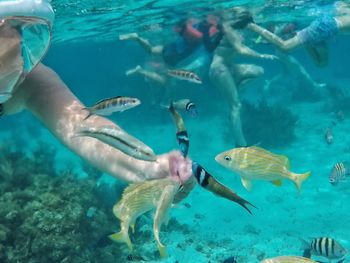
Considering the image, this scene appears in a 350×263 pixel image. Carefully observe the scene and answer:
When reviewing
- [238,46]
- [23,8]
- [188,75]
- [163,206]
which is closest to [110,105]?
[163,206]

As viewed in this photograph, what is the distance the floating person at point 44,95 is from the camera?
212 cm

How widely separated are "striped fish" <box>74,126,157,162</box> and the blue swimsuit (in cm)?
890

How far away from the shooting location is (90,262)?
288 inches

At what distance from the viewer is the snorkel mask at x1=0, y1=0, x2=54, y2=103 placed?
2.08 meters

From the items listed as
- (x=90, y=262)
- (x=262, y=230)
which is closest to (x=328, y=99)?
(x=262, y=230)

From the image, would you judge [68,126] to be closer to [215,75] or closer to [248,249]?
Answer: [248,249]

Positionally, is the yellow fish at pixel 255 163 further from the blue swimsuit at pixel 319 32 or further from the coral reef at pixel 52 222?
the blue swimsuit at pixel 319 32

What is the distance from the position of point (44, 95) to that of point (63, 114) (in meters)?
0.33

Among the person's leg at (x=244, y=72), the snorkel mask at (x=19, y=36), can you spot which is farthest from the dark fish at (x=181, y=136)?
the person's leg at (x=244, y=72)

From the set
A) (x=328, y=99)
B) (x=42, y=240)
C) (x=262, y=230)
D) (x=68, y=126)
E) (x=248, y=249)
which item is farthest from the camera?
(x=328, y=99)

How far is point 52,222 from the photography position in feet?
23.1

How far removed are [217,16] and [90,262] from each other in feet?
60.3

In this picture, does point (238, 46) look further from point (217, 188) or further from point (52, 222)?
point (217, 188)

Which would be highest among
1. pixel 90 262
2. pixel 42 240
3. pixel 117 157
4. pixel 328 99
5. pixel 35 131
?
pixel 117 157
